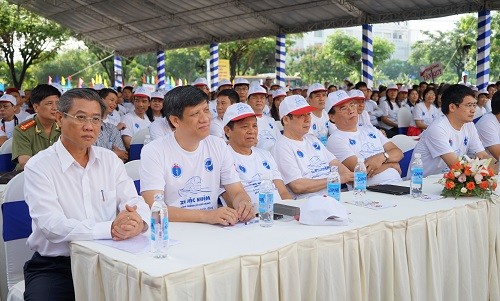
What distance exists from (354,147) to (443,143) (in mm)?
704

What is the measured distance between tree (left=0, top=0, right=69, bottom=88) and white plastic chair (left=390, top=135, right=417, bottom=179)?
1876cm

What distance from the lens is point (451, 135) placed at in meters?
4.29

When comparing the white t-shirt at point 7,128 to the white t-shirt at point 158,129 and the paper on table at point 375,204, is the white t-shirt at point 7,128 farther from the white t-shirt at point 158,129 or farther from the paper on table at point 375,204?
the paper on table at point 375,204

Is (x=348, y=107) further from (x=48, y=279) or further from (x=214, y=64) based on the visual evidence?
(x=214, y=64)

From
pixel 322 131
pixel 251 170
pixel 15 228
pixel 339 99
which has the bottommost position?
pixel 15 228

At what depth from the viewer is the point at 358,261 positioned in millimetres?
2393

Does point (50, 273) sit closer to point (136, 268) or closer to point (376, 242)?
point (136, 268)

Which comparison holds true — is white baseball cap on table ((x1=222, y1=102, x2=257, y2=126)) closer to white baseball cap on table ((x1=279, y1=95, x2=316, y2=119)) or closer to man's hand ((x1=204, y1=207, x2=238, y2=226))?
white baseball cap on table ((x1=279, y1=95, x2=316, y2=119))

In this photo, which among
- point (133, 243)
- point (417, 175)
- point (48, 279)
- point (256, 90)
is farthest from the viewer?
point (256, 90)

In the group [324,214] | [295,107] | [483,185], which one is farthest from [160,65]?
[324,214]

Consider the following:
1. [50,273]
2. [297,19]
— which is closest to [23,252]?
[50,273]

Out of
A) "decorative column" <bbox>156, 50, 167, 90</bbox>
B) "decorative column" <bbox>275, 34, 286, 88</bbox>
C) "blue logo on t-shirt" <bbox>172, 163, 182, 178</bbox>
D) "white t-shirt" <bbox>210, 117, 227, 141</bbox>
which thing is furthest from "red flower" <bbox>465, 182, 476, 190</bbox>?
"decorative column" <bbox>156, 50, 167, 90</bbox>

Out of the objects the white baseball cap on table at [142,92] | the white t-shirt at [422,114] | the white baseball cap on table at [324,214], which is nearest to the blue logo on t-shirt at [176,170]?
the white baseball cap on table at [324,214]

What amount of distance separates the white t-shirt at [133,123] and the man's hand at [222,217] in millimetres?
4276
